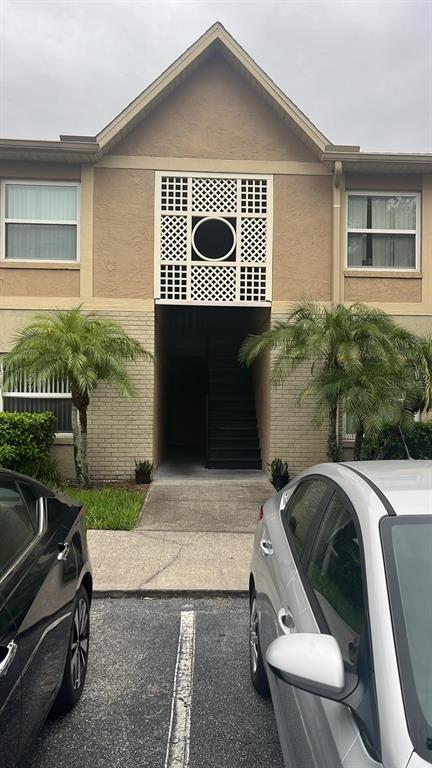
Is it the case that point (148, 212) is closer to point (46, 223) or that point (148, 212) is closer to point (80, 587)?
point (46, 223)

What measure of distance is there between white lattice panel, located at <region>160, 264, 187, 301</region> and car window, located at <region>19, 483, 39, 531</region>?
7.24 metres

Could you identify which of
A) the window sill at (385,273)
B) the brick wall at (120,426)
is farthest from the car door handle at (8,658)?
the window sill at (385,273)

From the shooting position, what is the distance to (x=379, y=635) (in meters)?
1.62

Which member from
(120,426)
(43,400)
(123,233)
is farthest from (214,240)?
(43,400)

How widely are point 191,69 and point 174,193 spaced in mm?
2214

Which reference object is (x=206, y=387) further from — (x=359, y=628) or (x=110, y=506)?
(x=359, y=628)

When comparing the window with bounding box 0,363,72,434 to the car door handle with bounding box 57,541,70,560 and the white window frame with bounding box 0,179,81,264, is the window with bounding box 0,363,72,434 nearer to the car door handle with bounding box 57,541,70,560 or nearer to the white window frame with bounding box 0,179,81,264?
the white window frame with bounding box 0,179,81,264

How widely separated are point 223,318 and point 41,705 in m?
13.5

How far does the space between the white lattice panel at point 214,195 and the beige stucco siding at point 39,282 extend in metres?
2.63

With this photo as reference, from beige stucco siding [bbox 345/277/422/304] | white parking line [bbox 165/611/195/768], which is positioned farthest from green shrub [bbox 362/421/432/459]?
white parking line [bbox 165/611/195/768]

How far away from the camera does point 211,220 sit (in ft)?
33.6

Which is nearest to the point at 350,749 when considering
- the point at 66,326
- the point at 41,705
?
the point at 41,705

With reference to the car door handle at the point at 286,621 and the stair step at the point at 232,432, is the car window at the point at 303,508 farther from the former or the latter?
the stair step at the point at 232,432

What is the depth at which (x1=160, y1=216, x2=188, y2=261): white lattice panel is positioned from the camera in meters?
10.1
